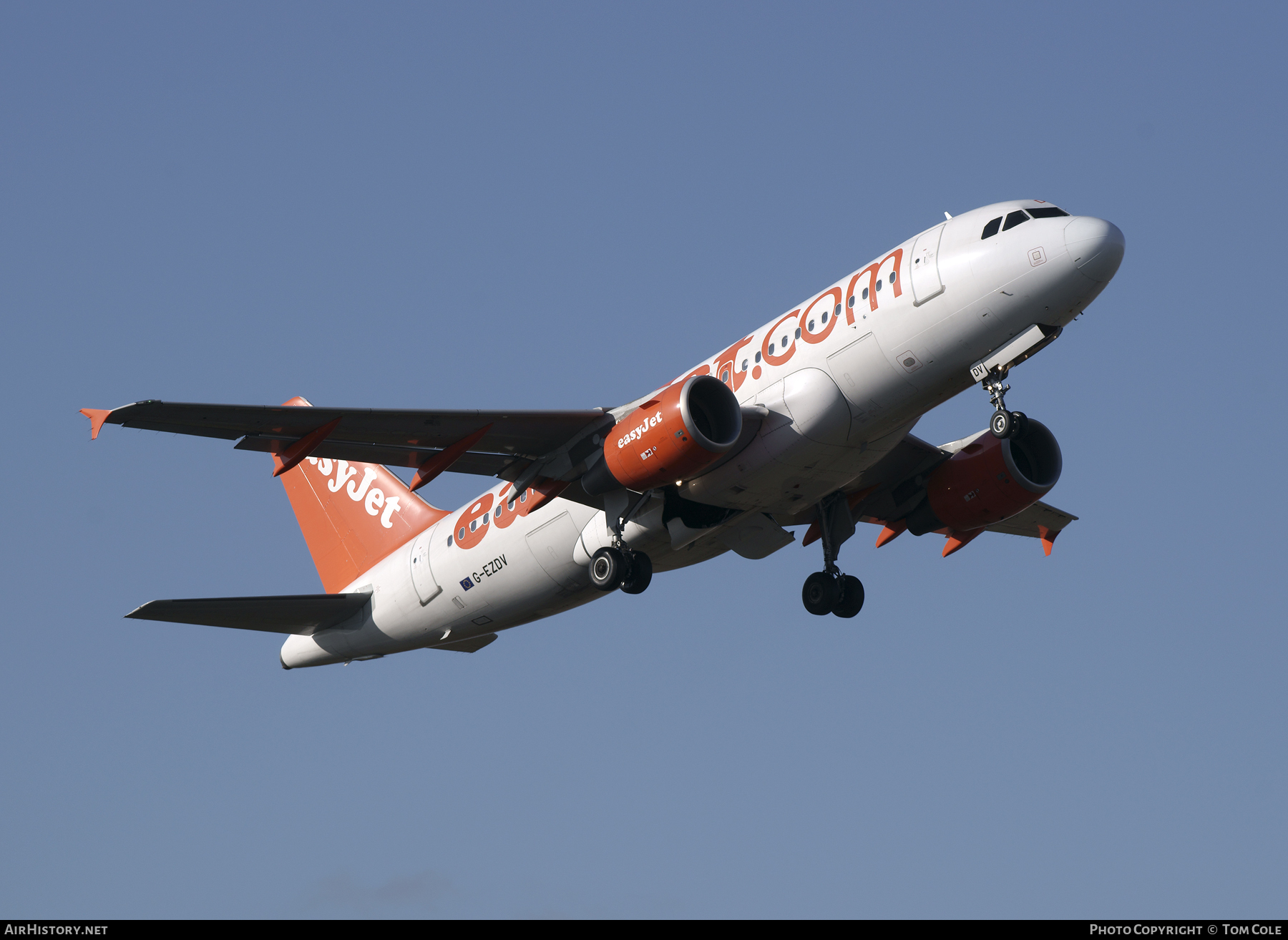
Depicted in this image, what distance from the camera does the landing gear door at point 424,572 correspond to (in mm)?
33531

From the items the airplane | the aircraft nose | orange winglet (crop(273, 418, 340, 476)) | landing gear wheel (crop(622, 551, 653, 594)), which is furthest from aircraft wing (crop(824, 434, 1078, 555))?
orange winglet (crop(273, 418, 340, 476))

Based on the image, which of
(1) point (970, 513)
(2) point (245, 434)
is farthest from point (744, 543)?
(2) point (245, 434)

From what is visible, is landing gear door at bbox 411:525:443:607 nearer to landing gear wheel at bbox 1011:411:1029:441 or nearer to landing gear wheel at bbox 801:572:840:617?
landing gear wheel at bbox 801:572:840:617

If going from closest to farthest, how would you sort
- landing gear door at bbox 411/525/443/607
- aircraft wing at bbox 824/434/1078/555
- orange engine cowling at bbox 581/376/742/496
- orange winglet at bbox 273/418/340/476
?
1. orange engine cowling at bbox 581/376/742/496
2. orange winglet at bbox 273/418/340/476
3. aircraft wing at bbox 824/434/1078/555
4. landing gear door at bbox 411/525/443/607

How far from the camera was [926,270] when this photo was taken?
26.7 meters

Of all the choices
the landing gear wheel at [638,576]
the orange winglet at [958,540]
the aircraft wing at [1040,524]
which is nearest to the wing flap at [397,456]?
the landing gear wheel at [638,576]

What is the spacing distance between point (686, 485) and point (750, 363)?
2622 millimetres

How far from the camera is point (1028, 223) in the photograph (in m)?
26.2

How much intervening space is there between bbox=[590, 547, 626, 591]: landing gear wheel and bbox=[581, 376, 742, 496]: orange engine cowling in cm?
215

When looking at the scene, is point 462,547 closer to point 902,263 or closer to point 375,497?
point 375,497

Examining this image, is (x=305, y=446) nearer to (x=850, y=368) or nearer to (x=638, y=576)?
(x=638, y=576)

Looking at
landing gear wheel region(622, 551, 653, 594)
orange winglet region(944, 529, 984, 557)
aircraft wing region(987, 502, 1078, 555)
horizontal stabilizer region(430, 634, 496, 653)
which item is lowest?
landing gear wheel region(622, 551, 653, 594)

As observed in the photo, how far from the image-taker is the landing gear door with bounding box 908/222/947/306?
26469 mm

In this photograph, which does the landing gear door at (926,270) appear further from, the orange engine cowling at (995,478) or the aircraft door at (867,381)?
the orange engine cowling at (995,478)
